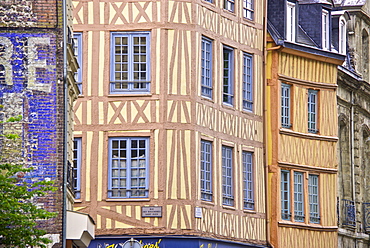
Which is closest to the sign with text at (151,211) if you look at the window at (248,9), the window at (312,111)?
the window at (248,9)

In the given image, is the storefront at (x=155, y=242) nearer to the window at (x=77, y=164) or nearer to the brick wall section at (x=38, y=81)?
the window at (x=77, y=164)

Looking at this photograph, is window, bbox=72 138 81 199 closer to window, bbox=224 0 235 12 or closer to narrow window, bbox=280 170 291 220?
window, bbox=224 0 235 12

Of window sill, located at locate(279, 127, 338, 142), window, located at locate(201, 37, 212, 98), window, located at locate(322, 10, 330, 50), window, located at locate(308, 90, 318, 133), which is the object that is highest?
window, located at locate(322, 10, 330, 50)

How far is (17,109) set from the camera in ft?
71.7

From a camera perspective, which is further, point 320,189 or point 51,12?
point 320,189

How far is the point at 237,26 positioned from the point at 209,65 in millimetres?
1721

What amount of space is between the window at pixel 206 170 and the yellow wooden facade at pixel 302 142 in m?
3.08

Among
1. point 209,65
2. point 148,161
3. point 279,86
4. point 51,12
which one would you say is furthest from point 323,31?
point 51,12

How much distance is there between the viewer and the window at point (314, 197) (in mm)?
33688

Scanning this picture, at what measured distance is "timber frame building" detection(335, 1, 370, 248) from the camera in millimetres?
36500

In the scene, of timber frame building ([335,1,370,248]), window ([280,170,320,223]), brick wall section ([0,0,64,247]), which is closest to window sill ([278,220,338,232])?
window ([280,170,320,223])

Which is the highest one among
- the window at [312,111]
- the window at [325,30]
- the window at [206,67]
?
the window at [325,30]

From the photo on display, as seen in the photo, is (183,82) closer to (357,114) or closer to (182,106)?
(182,106)

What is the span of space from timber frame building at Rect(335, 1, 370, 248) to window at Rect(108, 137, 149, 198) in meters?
8.74
